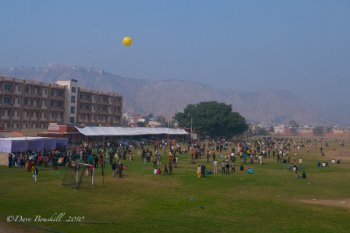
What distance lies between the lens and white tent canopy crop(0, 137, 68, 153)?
1567 inches

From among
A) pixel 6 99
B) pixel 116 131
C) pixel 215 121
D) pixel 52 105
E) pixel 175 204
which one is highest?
pixel 52 105

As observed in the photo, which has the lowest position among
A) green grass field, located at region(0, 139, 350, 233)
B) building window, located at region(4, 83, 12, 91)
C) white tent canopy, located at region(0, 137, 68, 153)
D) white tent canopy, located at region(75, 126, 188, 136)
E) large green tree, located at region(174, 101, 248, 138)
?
green grass field, located at region(0, 139, 350, 233)

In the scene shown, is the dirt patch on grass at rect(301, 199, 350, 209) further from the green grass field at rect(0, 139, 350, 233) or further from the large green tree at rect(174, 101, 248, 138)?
the large green tree at rect(174, 101, 248, 138)

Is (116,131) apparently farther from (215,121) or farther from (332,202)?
(332,202)

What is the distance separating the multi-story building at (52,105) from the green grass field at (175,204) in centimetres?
4910

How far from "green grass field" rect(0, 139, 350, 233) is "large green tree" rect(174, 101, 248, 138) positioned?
3004 inches

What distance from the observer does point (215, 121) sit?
4286 inches

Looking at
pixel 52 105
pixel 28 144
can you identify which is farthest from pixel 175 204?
pixel 52 105

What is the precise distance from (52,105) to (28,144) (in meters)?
48.4

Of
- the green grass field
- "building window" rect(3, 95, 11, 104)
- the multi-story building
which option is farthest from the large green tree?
the green grass field

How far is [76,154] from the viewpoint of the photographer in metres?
43.3

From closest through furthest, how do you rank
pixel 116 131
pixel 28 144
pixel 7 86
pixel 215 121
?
pixel 28 144 → pixel 116 131 → pixel 7 86 → pixel 215 121

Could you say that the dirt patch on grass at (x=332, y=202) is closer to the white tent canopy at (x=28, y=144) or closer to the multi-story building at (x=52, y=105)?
the white tent canopy at (x=28, y=144)

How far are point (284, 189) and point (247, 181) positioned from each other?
4.04 metres
